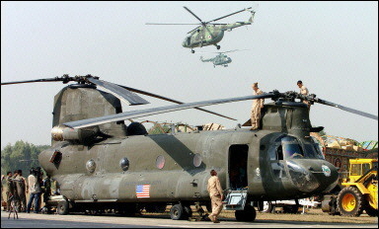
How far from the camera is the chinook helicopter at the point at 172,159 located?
62.3 ft

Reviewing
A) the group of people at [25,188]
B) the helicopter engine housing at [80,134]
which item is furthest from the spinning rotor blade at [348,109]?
the group of people at [25,188]

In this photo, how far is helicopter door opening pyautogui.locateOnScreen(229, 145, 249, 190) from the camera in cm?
2054

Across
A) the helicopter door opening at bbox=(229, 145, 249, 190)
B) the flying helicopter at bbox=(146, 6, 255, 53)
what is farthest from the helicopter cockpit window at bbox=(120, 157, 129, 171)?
the flying helicopter at bbox=(146, 6, 255, 53)

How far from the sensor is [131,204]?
2325 cm

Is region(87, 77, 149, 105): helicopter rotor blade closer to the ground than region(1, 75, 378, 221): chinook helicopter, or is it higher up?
higher up

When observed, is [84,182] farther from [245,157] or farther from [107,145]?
[245,157]

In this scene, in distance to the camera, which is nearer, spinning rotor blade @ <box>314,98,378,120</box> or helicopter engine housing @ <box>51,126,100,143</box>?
spinning rotor blade @ <box>314,98,378,120</box>

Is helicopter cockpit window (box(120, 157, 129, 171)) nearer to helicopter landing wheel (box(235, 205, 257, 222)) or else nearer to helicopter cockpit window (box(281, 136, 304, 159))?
helicopter landing wheel (box(235, 205, 257, 222))

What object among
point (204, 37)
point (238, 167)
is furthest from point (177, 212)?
point (204, 37)

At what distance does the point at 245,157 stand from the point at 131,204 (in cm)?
495

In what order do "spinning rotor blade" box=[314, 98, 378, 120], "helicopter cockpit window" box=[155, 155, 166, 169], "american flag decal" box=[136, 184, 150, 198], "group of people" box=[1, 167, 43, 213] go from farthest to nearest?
"group of people" box=[1, 167, 43, 213] → "helicopter cockpit window" box=[155, 155, 166, 169] → "american flag decal" box=[136, 184, 150, 198] → "spinning rotor blade" box=[314, 98, 378, 120]

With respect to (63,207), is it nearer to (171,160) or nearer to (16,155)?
(171,160)

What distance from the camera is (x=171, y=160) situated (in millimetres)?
21281

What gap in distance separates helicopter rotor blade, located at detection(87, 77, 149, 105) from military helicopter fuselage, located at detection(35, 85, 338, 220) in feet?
3.99
